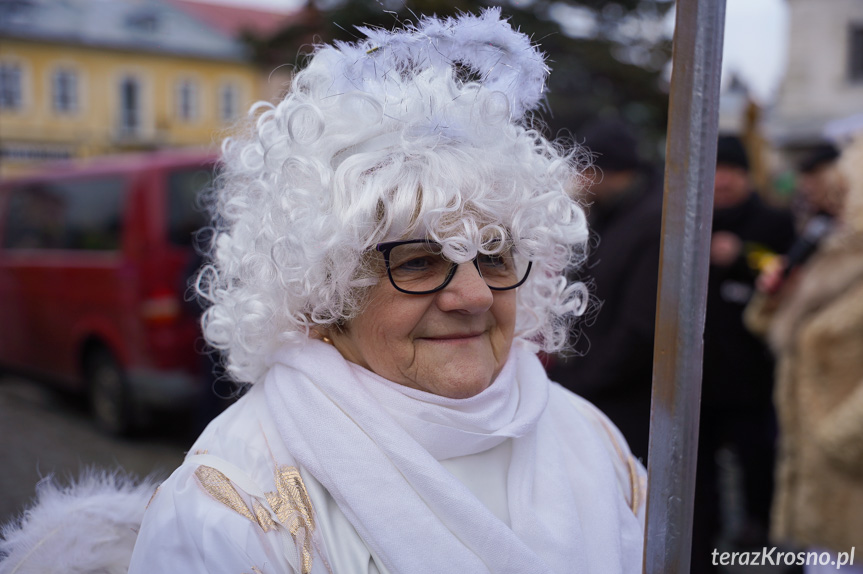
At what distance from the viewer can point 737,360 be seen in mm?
3779

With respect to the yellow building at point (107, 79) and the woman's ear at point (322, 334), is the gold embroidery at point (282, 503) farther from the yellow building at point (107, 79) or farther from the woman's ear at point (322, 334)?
the yellow building at point (107, 79)

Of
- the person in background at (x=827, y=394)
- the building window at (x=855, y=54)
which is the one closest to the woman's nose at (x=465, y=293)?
the person in background at (x=827, y=394)

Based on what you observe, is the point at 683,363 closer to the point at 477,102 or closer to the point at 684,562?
the point at 684,562

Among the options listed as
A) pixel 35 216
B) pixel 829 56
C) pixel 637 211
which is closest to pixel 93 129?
pixel 35 216

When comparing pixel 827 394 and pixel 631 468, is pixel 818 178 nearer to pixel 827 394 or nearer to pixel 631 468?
pixel 827 394

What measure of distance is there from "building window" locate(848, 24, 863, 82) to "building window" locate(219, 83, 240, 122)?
23.6 meters

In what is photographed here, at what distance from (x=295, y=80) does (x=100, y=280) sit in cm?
437

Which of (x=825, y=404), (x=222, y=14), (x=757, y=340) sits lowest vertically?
(x=825, y=404)

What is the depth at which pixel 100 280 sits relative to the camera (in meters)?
5.31

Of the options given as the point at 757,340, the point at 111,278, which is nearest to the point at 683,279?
the point at 757,340

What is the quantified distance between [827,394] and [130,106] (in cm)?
3155

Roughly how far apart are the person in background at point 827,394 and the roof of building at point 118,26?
2027 cm

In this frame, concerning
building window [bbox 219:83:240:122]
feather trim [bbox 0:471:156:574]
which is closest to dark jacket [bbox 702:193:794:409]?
feather trim [bbox 0:471:156:574]

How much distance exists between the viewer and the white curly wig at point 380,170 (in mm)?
1380
